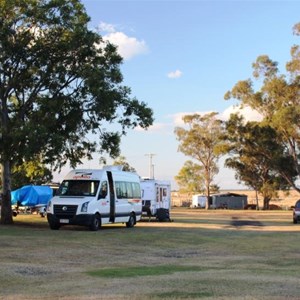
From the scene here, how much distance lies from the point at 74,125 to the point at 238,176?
Result: 162 ft

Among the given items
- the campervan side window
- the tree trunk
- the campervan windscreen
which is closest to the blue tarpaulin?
the tree trunk

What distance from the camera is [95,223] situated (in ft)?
76.6

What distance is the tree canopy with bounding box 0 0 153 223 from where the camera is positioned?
80.3 feet

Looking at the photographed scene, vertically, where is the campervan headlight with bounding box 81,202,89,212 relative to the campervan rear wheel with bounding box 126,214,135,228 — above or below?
above

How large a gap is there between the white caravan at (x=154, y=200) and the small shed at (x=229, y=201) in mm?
53997

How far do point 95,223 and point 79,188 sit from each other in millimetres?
1785

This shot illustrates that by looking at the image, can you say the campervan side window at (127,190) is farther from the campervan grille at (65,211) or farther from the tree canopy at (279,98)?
the tree canopy at (279,98)

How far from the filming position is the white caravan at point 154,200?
113ft

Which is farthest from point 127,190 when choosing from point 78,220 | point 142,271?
point 142,271

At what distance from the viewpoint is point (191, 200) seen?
332 ft

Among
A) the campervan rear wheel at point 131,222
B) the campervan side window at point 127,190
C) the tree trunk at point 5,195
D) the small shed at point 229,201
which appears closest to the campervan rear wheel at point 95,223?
the campervan side window at point 127,190

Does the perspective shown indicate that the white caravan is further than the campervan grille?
Yes

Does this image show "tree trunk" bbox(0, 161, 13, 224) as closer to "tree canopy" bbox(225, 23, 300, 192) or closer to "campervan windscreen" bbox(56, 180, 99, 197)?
"campervan windscreen" bbox(56, 180, 99, 197)

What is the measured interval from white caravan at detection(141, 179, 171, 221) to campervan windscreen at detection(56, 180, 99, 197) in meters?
10.9
